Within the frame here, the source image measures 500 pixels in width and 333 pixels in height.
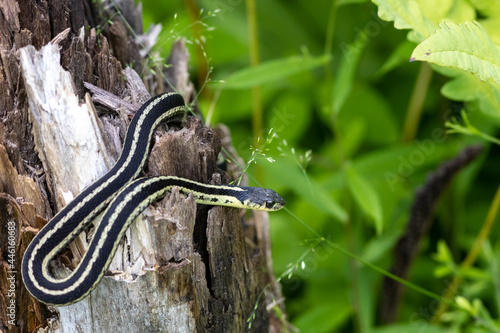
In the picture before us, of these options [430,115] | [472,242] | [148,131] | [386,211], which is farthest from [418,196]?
[430,115]

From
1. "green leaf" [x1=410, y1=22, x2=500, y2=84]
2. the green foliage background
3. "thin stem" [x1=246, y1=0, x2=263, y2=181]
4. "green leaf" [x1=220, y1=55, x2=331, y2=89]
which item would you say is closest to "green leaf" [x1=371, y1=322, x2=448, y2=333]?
the green foliage background

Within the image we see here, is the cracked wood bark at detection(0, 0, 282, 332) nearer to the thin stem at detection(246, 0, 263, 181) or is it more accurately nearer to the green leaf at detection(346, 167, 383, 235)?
the green leaf at detection(346, 167, 383, 235)

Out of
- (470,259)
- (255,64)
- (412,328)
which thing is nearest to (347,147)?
(255,64)

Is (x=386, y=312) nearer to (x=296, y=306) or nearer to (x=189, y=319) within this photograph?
(x=296, y=306)

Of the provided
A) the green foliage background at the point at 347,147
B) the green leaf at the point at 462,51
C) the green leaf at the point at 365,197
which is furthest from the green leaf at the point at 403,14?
the green leaf at the point at 365,197

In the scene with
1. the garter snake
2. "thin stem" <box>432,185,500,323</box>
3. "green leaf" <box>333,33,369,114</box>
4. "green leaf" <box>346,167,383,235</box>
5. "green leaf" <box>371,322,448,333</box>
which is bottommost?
"green leaf" <box>371,322,448,333</box>
